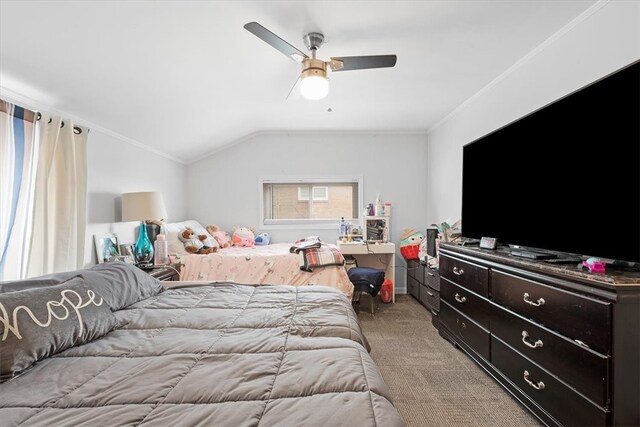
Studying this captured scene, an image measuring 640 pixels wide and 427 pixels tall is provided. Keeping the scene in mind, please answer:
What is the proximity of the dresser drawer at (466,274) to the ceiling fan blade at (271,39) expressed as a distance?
6.30 ft

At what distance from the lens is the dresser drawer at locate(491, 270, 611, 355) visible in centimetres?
132

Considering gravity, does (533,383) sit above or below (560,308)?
below

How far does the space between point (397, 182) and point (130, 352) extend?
426 cm

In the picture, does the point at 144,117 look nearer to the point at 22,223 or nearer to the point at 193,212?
the point at 22,223

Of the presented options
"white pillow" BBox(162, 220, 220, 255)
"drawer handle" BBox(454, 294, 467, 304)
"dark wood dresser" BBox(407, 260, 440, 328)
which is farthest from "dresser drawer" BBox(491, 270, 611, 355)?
"white pillow" BBox(162, 220, 220, 255)

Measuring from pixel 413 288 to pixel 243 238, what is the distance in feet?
8.09

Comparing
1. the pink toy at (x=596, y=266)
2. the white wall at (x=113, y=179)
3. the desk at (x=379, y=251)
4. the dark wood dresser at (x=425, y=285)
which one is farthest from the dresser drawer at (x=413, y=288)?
the white wall at (x=113, y=179)

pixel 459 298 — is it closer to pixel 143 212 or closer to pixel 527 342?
pixel 527 342

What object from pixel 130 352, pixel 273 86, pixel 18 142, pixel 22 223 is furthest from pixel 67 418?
pixel 273 86

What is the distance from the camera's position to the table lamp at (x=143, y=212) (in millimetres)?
2949

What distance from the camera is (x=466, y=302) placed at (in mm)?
2486

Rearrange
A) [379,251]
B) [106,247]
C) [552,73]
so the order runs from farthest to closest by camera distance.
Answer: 1. [379,251]
2. [106,247]
3. [552,73]

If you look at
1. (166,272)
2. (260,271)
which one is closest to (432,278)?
(260,271)

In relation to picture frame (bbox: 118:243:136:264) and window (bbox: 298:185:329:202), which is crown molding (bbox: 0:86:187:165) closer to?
picture frame (bbox: 118:243:136:264)
